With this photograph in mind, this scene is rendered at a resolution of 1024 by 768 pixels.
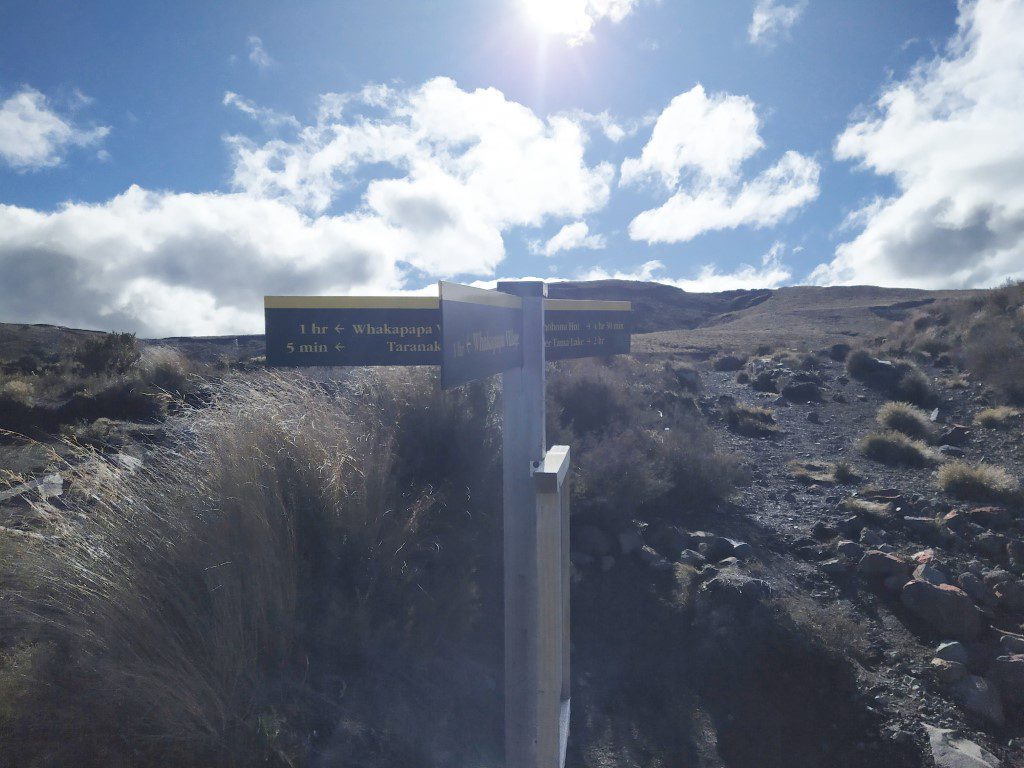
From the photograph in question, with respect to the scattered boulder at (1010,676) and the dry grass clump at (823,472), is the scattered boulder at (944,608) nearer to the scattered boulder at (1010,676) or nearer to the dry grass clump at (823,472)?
the scattered boulder at (1010,676)

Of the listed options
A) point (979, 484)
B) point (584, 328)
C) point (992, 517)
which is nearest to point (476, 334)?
point (584, 328)

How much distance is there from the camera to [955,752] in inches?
173

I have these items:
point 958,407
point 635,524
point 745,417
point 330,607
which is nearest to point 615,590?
point 635,524

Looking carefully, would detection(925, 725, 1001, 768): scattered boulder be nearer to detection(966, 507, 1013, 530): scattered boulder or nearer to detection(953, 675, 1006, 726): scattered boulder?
detection(953, 675, 1006, 726): scattered boulder

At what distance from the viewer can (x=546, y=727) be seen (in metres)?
3.00

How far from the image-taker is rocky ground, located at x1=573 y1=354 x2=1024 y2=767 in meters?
4.68

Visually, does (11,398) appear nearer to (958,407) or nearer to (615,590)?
(615,590)

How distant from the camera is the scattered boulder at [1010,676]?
16.2 ft

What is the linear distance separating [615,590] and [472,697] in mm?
2261

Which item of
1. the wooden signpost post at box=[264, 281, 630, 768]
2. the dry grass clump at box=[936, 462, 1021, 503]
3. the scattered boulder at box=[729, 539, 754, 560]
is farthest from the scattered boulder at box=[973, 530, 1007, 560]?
the wooden signpost post at box=[264, 281, 630, 768]

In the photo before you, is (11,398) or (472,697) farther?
(11,398)

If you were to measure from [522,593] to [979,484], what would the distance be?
27.3 feet

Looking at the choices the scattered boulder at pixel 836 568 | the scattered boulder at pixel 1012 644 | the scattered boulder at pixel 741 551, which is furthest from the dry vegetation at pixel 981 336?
the scattered boulder at pixel 1012 644

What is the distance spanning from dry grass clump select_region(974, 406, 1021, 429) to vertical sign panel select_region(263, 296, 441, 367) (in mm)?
12169
